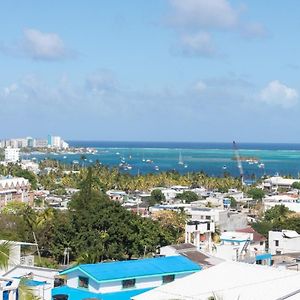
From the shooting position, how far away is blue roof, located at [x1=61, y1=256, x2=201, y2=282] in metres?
16.6

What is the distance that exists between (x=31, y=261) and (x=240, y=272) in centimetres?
750

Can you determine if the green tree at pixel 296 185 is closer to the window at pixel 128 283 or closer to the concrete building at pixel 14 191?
the concrete building at pixel 14 191

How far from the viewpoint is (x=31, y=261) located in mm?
20391

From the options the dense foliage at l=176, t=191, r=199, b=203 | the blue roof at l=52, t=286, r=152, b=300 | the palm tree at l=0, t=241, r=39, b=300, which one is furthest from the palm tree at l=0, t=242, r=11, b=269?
the dense foliage at l=176, t=191, r=199, b=203

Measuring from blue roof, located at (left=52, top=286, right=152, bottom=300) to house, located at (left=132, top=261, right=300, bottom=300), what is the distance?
1933 mm

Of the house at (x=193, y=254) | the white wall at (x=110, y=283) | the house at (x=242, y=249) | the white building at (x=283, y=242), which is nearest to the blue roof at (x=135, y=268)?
the white wall at (x=110, y=283)

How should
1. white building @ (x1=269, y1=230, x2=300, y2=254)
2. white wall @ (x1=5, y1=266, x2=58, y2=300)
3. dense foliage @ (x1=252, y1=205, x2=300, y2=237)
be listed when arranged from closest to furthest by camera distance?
white wall @ (x1=5, y1=266, x2=58, y2=300), white building @ (x1=269, y1=230, x2=300, y2=254), dense foliage @ (x1=252, y1=205, x2=300, y2=237)

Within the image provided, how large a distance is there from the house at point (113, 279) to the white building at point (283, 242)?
30.7ft

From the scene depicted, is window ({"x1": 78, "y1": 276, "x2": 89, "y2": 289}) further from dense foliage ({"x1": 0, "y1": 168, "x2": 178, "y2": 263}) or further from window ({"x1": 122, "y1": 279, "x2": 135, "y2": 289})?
dense foliage ({"x1": 0, "y1": 168, "x2": 178, "y2": 263})

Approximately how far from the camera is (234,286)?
14469 mm

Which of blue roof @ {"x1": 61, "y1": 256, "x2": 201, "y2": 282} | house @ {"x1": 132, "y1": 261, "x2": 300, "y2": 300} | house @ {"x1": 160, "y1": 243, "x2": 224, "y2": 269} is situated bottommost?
house @ {"x1": 160, "y1": 243, "x2": 224, "y2": 269}

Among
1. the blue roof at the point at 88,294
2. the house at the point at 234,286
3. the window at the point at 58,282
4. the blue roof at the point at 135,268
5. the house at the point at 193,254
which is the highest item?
the house at the point at 234,286

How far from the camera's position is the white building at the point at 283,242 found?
2592 cm

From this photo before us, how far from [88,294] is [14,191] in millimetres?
37650
